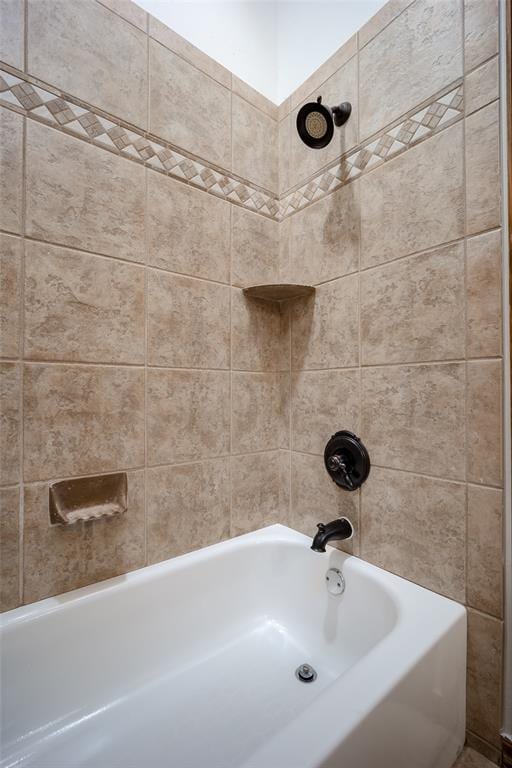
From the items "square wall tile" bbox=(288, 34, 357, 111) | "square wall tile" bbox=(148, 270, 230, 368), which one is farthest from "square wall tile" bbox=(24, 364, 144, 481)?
"square wall tile" bbox=(288, 34, 357, 111)

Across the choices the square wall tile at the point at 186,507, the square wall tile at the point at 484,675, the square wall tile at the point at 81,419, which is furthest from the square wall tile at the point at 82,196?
the square wall tile at the point at 484,675

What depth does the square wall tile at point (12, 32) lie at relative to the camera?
2.92ft

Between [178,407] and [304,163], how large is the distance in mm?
1066

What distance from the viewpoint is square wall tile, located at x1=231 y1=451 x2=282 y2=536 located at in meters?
1.35

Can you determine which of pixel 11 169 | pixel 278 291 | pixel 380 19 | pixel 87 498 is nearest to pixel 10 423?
pixel 87 498

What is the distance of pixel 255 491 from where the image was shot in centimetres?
141

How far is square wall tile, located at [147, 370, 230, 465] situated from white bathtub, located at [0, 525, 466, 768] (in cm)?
36

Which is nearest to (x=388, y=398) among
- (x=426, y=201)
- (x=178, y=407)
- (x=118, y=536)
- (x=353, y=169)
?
(x=426, y=201)

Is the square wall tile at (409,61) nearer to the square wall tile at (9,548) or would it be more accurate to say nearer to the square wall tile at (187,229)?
the square wall tile at (187,229)

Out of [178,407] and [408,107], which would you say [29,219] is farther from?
[408,107]

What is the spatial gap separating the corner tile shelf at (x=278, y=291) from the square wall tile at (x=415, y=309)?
0.23m

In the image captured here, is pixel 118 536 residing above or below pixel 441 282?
below

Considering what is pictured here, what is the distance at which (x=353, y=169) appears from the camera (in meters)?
1.20

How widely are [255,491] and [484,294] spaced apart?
101 centimetres
